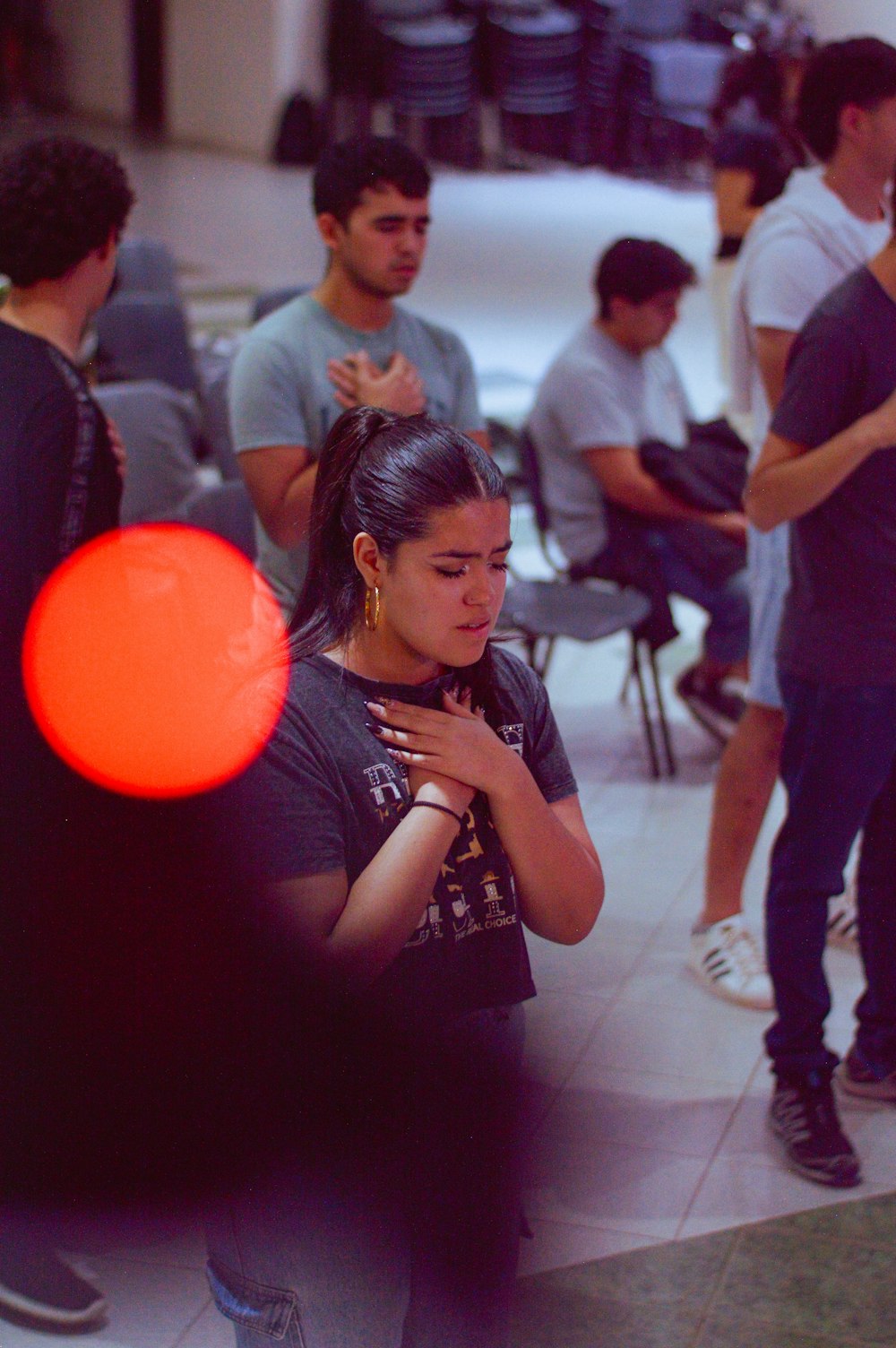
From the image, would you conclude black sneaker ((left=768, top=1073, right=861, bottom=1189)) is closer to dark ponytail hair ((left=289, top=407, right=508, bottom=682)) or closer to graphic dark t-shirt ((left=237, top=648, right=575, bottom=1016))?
graphic dark t-shirt ((left=237, top=648, right=575, bottom=1016))

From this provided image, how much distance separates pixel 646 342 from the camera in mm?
3938

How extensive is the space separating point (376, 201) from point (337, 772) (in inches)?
55.4

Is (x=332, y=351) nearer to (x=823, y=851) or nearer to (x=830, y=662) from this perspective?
(x=830, y=662)

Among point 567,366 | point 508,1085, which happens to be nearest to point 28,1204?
point 508,1085

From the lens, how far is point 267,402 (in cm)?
246

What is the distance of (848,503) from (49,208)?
45.8 inches

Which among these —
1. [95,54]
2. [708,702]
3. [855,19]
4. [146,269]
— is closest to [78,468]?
[708,702]

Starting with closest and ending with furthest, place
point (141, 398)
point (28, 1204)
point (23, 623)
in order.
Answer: point (23, 623) → point (28, 1204) → point (141, 398)

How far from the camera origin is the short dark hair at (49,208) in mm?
2027

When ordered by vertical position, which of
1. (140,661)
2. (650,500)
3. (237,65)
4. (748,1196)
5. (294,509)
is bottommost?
(237,65)

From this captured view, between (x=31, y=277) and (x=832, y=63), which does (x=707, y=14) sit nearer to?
(x=832, y=63)

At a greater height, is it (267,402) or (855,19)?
(855,19)

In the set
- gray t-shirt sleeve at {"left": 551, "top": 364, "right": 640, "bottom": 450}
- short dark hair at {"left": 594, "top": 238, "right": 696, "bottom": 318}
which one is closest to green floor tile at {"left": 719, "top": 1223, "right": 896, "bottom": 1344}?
gray t-shirt sleeve at {"left": 551, "top": 364, "right": 640, "bottom": 450}

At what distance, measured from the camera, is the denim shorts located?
9.25 ft
